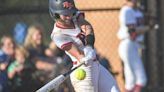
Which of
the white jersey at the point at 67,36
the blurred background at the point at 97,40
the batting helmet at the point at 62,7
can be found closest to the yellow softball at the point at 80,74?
the white jersey at the point at 67,36

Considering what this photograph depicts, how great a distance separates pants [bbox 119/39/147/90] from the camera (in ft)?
40.2

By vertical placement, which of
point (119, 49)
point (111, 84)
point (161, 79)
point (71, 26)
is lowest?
point (161, 79)

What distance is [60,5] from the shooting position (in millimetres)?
8047

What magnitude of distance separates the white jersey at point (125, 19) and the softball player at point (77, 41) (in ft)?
13.2

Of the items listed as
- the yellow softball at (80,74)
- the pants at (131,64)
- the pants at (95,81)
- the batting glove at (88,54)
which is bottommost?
the pants at (131,64)

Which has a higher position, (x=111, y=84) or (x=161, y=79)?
(x=111, y=84)

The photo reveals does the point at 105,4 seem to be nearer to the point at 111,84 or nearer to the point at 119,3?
the point at 119,3

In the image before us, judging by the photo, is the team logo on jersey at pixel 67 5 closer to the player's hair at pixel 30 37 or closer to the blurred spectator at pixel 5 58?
the blurred spectator at pixel 5 58

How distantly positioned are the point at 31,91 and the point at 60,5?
2.75 m

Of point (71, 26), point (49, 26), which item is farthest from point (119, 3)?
point (71, 26)

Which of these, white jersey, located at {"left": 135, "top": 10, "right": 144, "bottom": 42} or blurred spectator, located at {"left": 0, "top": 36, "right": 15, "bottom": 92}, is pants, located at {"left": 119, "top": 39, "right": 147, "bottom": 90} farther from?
blurred spectator, located at {"left": 0, "top": 36, "right": 15, "bottom": 92}

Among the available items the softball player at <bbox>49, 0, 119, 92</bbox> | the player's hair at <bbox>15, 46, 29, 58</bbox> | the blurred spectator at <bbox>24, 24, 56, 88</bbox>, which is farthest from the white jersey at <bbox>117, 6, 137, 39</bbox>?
the softball player at <bbox>49, 0, 119, 92</bbox>

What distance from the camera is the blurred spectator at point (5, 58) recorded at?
1047 cm

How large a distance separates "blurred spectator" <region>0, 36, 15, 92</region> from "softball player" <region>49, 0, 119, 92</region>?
2.54m
